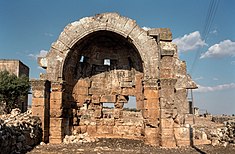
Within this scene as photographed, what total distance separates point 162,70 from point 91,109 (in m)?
4.16

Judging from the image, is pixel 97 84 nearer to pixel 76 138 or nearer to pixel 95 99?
pixel 95 99

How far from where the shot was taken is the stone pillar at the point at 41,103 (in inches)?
350

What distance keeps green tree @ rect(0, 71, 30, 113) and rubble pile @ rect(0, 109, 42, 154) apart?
11136 millimetres

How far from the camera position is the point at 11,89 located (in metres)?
18.7

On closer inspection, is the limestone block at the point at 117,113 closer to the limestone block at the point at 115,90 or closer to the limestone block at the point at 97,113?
the limestone block at the point at 97,113

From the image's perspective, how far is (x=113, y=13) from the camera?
9688mm

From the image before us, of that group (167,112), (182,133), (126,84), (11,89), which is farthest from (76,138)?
(11,89)

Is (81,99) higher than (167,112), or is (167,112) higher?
(81,99)

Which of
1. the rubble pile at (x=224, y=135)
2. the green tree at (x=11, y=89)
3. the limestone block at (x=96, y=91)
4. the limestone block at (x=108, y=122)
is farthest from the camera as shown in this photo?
the green tree at (x=11, y=89)

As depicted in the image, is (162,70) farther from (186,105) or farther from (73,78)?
(73,78)

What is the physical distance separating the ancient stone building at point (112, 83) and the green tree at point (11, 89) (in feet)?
31.9

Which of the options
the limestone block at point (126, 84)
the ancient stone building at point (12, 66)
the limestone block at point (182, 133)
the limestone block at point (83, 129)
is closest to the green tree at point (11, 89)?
the ancient stone building at point (12, 66)

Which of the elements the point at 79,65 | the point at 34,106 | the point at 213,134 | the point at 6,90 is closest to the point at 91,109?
the point at 79,65

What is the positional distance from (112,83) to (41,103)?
3.88m
